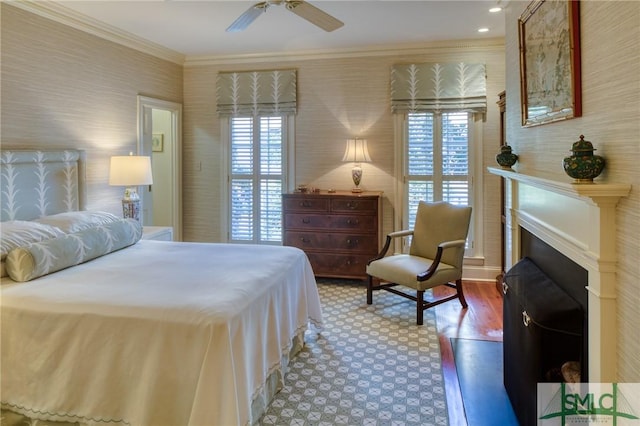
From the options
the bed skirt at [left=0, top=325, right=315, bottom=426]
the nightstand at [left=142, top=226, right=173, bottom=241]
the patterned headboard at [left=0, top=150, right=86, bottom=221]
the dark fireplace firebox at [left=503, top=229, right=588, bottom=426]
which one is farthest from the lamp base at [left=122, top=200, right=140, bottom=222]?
the dark fireplace firebox at [left=503, top=229, right=588, bottom=426]

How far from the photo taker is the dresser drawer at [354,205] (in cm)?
469

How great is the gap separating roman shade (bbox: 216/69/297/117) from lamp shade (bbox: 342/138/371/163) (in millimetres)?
871

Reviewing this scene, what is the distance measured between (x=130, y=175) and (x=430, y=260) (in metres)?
2.99

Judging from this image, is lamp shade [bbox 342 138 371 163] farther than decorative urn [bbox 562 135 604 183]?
Yes

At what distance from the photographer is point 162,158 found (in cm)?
590

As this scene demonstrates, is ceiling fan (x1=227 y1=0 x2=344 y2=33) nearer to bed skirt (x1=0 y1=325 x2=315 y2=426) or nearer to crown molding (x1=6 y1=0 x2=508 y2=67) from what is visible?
crown molding (x1=6 y1=0 x2=508 y2=67)

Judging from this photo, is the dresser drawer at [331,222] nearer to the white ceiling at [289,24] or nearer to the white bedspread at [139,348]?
the white ceiling at [289,24]

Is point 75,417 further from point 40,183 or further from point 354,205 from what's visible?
point 354,205

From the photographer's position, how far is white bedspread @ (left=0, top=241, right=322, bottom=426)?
6.07 ft

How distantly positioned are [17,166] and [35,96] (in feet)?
2.16

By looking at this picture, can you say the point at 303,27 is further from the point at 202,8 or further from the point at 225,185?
the point at 225,185

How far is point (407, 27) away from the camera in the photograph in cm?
423

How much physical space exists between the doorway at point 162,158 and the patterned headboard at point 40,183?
1032mm

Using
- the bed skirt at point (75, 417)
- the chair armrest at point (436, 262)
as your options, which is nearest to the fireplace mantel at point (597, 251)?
the bed skirt at point (75, 417)
